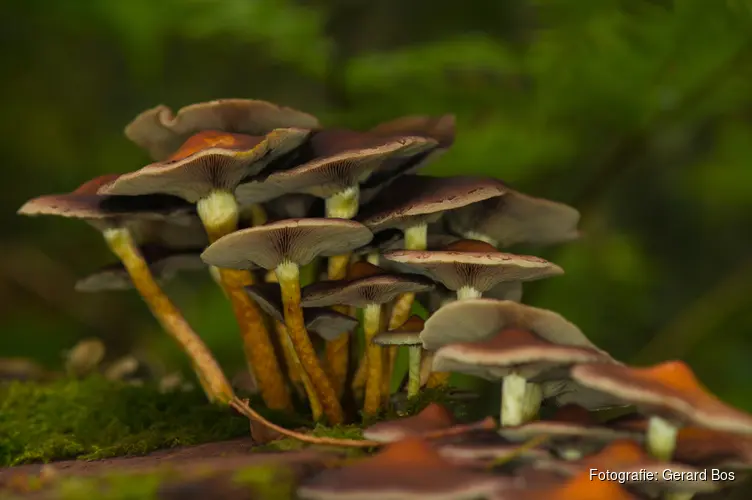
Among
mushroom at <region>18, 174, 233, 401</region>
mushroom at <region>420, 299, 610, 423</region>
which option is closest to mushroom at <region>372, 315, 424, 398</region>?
mushroom at <region>420, 299, 610, 423</region>

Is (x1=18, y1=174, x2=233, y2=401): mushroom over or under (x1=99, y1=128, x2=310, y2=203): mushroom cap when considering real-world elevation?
under

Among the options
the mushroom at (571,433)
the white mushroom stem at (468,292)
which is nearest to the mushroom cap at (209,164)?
the white mushroom stem at (468,292)

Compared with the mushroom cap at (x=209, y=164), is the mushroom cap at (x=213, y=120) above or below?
above

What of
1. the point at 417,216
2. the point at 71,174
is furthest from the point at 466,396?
the point at 71,174

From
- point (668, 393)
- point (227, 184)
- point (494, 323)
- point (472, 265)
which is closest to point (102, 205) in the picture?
point (227, 184)

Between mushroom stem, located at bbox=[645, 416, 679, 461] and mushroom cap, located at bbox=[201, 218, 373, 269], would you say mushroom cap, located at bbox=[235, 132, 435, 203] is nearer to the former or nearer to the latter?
mushroom cap, located at bbox=[201, 218, 373, 269]

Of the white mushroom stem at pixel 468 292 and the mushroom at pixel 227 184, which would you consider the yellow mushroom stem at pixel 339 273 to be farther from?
the white mushroom stem at pixel 468 292
